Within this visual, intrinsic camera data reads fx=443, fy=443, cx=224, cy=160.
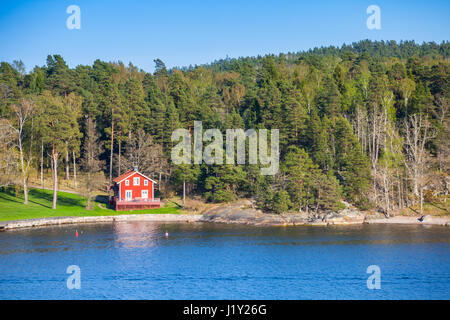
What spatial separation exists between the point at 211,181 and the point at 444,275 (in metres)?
41.6

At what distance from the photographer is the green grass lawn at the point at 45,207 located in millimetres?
62094

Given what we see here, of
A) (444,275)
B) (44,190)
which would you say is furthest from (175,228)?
(444,275)

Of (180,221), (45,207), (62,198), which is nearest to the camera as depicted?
(45,207)

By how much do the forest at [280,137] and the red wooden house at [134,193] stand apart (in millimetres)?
4120

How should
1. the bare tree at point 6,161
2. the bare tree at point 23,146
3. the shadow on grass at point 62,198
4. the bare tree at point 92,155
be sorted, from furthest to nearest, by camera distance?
the shadow on grass at point 62,198 → the bare tree at point 92,155 → the bare tree at point 23,146 → the bare tree at point 6,161

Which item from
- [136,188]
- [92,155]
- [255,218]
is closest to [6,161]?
[92,155]

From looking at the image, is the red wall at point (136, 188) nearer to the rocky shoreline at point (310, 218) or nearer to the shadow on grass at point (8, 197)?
the rocky shoreline at point (310, 218)

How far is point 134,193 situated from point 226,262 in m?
34.5

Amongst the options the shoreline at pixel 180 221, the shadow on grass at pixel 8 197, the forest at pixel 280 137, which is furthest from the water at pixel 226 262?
the shadow on grass at pixel 8 197

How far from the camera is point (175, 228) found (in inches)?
2403

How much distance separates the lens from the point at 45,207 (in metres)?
67.1

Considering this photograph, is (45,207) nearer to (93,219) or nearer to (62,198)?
(62,198)

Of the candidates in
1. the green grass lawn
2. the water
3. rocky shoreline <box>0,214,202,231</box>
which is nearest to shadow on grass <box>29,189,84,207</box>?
the green grass lawn

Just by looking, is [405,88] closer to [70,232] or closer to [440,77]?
[440,77]
